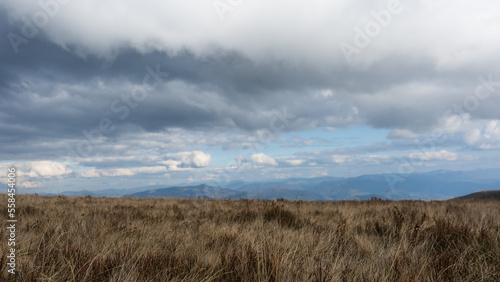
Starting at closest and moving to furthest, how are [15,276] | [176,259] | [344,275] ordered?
[15,276] < [344,275] < [176,259]

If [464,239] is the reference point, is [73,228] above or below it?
above

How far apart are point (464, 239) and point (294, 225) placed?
3.05 meters

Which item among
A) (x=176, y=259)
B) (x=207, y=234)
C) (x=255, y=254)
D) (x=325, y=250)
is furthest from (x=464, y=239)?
(x=176, y=259)

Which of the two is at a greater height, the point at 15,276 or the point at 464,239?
the point at 15,276

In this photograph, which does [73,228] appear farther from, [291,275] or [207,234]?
[291,275]

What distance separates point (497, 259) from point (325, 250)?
5.88ft

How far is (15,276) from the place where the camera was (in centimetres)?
203

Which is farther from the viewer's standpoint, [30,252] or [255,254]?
[30,252]

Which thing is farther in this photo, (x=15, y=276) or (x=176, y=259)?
(x=176, y=259)

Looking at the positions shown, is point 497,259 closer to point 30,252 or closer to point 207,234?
point 207,234

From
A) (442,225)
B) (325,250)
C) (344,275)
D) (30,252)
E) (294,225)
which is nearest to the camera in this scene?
(344,275)

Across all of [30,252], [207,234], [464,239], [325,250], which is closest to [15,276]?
[30,252]

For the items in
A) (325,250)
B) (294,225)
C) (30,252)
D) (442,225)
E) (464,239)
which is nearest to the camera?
(30,252)

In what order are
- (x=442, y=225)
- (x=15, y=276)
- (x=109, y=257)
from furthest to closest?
(x=442, y=225), (x=109, y=257), (x=15, y=276)
